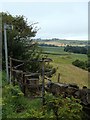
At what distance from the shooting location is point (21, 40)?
54.6ft

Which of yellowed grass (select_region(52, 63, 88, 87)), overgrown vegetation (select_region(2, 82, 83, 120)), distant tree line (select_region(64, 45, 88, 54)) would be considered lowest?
yellowed grass (select_region(52, 63, 88, 87))

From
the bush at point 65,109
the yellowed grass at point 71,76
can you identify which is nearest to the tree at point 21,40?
the yellowed grass at point 71,76

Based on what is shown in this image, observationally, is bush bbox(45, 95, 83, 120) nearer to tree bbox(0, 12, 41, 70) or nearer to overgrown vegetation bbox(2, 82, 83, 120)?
overgrown vegetation bbox(2, 82, 83, 120)

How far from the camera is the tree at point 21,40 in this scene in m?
15.7

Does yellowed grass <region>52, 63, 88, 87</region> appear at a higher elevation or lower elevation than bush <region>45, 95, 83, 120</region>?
lower

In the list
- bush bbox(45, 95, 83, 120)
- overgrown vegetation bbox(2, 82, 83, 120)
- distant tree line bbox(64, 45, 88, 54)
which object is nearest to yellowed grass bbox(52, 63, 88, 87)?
distant tree line bbox(64, 45, 88, 54)

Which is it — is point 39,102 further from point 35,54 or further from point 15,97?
point 35,54

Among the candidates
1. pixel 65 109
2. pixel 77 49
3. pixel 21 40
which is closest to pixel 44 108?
pixel 65 109

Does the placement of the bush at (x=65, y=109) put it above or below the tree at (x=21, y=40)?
below

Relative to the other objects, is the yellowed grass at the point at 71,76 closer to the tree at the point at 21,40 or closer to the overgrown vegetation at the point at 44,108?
the tree at the point at 21,40

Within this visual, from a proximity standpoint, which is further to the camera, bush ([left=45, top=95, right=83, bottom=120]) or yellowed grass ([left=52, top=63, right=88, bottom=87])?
yellowed grass ([left=52, top=63, right=88, bottom=87])

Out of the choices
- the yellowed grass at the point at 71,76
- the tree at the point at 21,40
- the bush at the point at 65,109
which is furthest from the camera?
the yellowed grass at the point at 71,76

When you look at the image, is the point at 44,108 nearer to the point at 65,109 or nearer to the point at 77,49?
the point at 65,109

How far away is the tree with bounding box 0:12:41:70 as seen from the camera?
617 inches
